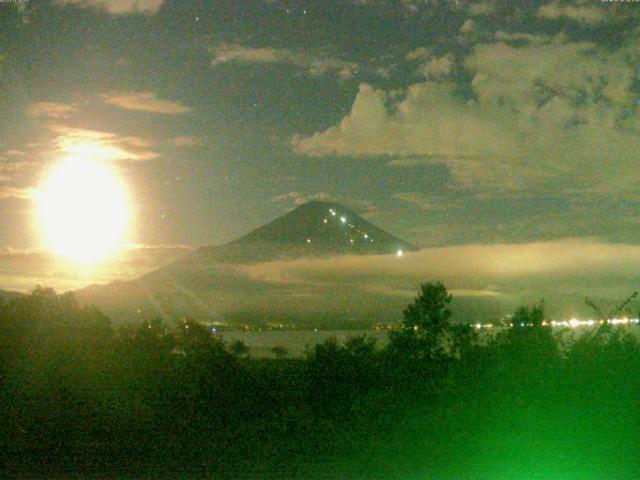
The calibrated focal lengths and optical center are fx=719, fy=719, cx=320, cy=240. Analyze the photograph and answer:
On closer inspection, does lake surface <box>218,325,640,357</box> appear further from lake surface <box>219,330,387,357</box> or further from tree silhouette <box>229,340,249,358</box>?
tree silhouette <box>229,340,249,358</box>

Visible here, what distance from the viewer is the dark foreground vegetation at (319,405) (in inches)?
366

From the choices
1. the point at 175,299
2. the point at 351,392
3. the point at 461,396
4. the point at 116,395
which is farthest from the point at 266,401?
the point at 175,299

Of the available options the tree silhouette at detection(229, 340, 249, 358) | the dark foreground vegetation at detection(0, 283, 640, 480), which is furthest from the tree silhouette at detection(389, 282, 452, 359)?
the tree silhouette at detection(229, 340, 249, 358)

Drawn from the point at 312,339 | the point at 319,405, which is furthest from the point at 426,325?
the point at 319,405

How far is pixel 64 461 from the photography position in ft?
31.2

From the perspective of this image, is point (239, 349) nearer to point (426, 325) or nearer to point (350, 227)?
point (426, 325)

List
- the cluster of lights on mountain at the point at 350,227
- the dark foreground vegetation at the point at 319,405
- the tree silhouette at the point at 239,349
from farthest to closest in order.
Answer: the cluster of lights on mountain at the point at 350,227, the tree silhouette at the point at 239,349, the dark foreground vegetation at the point at 319,405

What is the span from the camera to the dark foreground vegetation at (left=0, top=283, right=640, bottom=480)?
930cm

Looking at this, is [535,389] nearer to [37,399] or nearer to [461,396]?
[461,396]

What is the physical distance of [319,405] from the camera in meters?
12.0

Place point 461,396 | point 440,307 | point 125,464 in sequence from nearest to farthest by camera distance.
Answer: point 125,464 → point 461,396 → point 440,307

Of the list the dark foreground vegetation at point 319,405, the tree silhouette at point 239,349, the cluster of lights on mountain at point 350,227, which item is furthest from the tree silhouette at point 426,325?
the cluster of lights on mountain at point 350,227

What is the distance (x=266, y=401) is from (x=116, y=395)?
7.96 ft

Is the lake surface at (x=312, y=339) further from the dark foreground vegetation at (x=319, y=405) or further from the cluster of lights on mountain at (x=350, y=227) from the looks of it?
the cluster of lights on mountain at (x=350, y=227)
